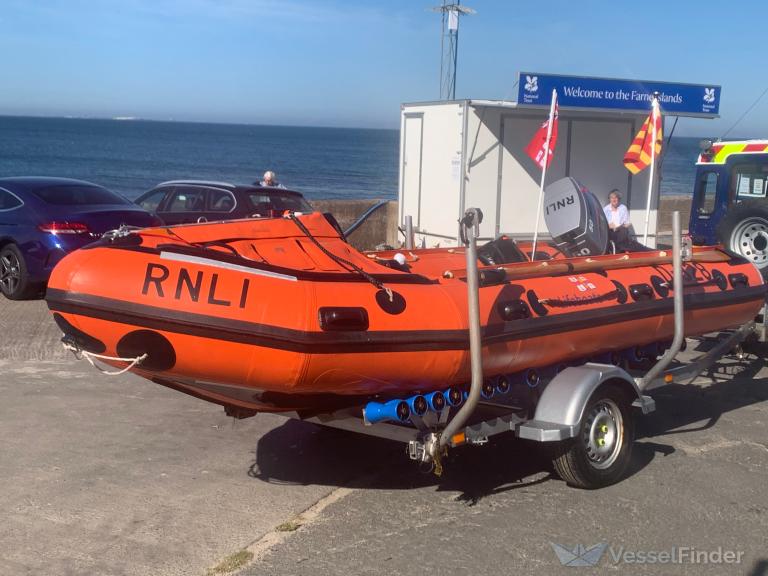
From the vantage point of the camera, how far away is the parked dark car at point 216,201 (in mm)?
12930

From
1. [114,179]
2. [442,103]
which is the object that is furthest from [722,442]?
[114,179]

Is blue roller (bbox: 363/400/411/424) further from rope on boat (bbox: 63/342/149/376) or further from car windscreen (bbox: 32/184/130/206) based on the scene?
car windscreen (bbox: 32/184/130/206)

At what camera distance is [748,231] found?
10.6 meters

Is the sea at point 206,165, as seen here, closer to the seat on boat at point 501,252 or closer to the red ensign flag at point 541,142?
the red ensign flag at point 541,142

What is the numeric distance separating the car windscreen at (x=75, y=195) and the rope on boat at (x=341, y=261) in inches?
273

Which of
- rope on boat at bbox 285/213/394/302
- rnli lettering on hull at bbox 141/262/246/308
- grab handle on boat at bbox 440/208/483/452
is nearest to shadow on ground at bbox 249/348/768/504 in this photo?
grab handle on boat at bbox 440/208/483/452

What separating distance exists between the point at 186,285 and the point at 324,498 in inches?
66.0

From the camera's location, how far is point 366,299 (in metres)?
5.02

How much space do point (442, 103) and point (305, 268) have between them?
331 inches

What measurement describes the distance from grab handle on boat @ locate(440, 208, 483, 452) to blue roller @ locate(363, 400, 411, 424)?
0.86 ft

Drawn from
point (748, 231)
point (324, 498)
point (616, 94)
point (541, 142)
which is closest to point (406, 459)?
point (324, 498)

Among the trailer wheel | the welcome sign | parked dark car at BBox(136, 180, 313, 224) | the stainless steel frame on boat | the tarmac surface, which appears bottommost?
the tarmac surface

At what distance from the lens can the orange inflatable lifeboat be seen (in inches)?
185

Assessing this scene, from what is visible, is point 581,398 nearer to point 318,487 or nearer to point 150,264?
point 318,487
